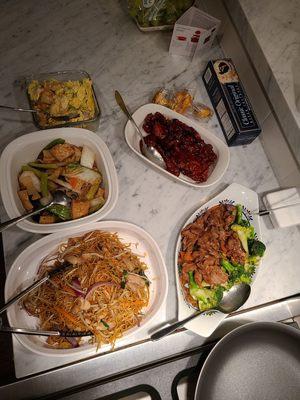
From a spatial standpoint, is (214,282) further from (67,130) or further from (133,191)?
(67,130)

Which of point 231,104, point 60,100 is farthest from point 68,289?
point 231,104

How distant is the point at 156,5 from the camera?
1.45 metres

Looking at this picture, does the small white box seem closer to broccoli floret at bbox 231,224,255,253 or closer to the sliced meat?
broccoli floret at bbox 231,224,255,253

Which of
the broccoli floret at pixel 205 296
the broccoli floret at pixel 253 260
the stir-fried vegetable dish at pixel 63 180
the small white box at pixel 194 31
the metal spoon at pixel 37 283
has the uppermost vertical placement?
the small white box at pixel 194 31

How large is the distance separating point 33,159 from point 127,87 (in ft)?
1.89

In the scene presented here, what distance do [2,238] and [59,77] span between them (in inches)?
27.3

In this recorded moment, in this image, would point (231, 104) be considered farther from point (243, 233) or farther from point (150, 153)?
point (243, 233)

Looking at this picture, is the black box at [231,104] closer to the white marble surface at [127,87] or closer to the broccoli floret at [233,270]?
the white marble surface at [127,87]

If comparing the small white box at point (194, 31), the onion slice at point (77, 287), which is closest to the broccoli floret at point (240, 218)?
the onion slice at point (77, 287)

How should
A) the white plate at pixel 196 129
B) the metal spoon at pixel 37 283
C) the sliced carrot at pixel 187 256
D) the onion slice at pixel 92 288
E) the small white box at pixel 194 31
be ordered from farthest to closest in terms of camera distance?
the small white box at pixel 194 31
the white plate at pixel 196 129
the sliced carrot at pixel 187 256
the onion slice at pixel 92 288
the metal spoon at pixel 37 283

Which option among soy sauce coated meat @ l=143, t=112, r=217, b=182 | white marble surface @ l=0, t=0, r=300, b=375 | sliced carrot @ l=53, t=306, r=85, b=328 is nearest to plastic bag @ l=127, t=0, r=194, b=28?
white marble surface @ l=0, t=0, r=300, b=375

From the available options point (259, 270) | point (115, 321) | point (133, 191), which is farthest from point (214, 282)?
point (133, 191)

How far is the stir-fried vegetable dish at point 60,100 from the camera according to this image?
123cm

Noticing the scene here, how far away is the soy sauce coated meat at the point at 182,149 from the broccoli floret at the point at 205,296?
0.43 metres
